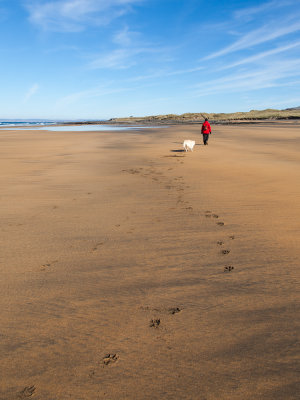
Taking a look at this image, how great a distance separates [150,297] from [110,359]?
77 centimetres

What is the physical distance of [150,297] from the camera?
266 centimetres

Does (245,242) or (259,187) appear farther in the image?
(259,187)

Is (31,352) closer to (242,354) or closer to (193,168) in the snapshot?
(242,354)

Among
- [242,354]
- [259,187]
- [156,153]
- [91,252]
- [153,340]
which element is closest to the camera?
[242,354]

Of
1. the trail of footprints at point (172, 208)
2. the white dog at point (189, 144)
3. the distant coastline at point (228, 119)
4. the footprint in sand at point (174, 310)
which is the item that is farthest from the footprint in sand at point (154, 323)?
the distant coastline at point (228, 119)

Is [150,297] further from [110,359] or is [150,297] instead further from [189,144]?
[189,144]

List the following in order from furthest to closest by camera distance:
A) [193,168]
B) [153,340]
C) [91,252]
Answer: [193,168] → [91,252] → [153,340]

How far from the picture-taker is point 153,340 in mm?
2127

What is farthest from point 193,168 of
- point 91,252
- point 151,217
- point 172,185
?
point 91,252

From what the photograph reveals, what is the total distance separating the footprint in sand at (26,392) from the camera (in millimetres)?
1724

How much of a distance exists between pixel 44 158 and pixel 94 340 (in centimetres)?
1094

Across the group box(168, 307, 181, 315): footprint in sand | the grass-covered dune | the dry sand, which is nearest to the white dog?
the dry sand

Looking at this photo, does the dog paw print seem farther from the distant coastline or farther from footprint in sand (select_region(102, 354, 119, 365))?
the distant coastline

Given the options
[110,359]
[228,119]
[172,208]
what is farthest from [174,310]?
[228,119]
